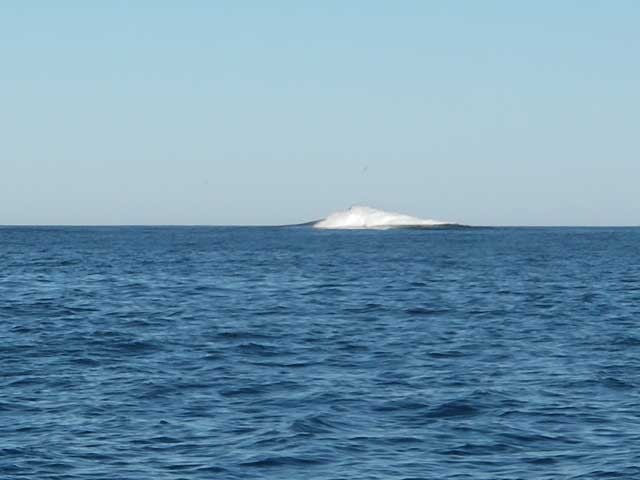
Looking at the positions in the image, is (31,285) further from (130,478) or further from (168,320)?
(130,478)

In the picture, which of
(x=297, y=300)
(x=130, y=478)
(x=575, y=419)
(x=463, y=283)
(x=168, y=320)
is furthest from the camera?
(x=463, y=283)

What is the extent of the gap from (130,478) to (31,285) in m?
50.5

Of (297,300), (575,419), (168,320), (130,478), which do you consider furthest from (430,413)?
(297,300)

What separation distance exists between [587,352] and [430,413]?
1170cm

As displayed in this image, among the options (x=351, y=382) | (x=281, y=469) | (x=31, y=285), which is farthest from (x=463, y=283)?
(x=281, y=469)

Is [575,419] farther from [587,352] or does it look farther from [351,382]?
[587,352]

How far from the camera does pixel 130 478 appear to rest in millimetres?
19422

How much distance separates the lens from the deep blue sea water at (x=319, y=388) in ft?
67.9

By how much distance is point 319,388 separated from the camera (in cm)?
2795

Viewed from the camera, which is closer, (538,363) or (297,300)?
(538,363)

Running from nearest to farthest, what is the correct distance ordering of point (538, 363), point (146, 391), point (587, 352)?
point (146, 391)
point (538, 363)
point (587, 352)

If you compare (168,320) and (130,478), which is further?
(168,320)

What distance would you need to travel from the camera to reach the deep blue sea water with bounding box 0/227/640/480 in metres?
20.7

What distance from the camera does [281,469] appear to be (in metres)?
20.1
